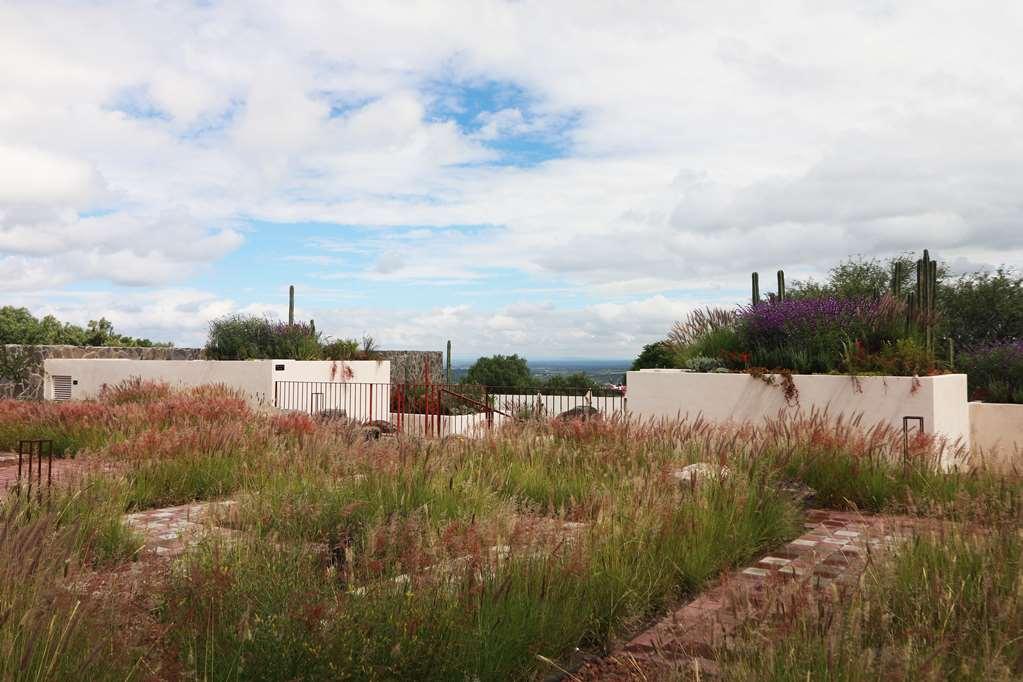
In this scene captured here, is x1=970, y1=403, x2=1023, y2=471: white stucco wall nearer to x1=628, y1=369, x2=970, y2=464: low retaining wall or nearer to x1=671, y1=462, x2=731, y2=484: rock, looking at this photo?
x1=628, y1=369, x2=970, y2=464: low retaining wall

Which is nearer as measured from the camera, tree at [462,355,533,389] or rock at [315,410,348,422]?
rock at [315,410,348,422]

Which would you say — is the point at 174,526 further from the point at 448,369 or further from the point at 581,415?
the point at 448,369

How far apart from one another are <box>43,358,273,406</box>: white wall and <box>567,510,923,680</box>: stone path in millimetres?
13567

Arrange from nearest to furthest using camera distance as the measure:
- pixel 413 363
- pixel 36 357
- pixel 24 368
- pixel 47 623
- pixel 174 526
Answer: pixel 47 623 → pixel 174 526 → pixel 24 368 → pixel 36 357 → pixel 413 363

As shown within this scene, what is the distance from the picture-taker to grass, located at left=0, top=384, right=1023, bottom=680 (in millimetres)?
3168

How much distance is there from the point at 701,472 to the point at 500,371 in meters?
28.7

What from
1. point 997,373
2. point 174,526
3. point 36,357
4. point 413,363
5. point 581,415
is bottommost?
point 174,526

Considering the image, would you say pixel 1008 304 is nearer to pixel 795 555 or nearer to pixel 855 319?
pixel 855 319

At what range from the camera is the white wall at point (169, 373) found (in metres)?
19.0

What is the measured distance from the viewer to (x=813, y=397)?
12164mm

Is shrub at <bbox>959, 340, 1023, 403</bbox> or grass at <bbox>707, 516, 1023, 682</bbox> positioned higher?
shrub at <bbox>959, 340, 1023, 403</bbox>

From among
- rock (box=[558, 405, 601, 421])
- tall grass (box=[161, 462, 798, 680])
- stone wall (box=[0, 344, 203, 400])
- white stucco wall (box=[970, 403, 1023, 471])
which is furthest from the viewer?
stone wall (box=[0, 344, 203, 400])

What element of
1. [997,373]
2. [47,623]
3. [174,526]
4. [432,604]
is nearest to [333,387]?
[174,526]

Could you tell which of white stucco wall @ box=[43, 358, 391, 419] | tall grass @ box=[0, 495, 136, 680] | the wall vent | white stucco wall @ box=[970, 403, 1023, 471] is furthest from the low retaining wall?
the wall vent
